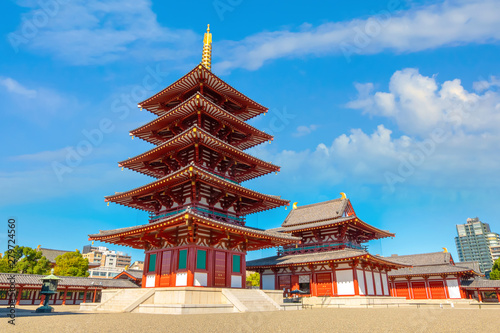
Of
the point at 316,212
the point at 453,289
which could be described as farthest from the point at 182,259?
the point at 453,289

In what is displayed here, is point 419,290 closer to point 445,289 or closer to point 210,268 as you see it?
point 445,289

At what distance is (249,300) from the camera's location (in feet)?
70.5

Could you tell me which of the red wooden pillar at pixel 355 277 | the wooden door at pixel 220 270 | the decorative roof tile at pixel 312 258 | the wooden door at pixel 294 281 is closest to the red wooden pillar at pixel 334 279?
the decorative roof tile at pixel 312 258

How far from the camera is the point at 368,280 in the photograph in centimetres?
3384

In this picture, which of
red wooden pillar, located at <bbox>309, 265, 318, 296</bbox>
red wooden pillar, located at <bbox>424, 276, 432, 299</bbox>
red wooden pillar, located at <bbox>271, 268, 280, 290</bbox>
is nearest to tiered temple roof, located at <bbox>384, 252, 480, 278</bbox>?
red wooden pillar, located at <bbox>424, 276, 432, 299</bbox>

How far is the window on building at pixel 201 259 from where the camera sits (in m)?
22.1

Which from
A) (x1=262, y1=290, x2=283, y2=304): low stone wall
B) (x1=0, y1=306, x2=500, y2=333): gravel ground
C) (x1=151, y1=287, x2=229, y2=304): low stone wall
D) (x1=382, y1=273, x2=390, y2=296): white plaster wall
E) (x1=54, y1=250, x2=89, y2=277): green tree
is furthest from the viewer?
(x1=54, y1=250, x2=89, y2=277): green tree

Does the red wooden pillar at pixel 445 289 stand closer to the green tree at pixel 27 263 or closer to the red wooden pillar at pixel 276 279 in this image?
the red wooden pillar at pixel 276 279

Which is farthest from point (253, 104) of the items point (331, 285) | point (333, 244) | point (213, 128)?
point (331, 285)

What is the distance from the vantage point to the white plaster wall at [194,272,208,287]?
21.6 meters

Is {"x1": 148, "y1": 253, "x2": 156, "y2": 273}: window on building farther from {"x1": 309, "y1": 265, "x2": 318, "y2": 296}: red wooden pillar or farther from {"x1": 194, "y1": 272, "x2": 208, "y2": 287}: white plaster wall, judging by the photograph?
{"x1": 309, "y1": 265, "x2": 318, "y2": 296}: red wooden pillar

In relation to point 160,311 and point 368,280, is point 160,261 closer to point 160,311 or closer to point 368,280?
point 160,311

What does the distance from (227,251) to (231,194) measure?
4421 mm

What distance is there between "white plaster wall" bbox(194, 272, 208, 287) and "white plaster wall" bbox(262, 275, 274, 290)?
58.5 ft
